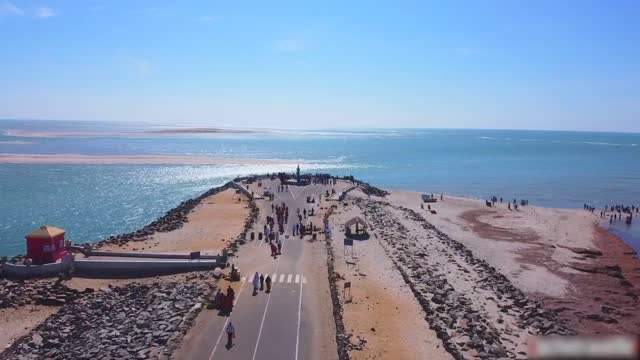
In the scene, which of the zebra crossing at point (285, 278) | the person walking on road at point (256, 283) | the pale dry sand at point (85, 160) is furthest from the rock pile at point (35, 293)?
the pale dry sand at point (85, 160)

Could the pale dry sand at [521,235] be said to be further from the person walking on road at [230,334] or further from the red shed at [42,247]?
the red shed at [42,247]

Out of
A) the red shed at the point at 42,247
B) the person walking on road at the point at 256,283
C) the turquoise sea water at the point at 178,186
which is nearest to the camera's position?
the person walking on road at the point at 256,283

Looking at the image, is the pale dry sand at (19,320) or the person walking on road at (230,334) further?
the pale dry sand at (19,320)

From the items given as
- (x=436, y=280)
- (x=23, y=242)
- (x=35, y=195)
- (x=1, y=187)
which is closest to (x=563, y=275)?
(x=436, y=280)

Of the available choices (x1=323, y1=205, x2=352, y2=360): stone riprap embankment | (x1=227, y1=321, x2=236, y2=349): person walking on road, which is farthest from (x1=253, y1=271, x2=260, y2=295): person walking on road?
(x1=227, y1=321, x2=236, y2=349): person walking on road

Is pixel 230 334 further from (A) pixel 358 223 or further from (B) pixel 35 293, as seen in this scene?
(A) pixel 358 223
